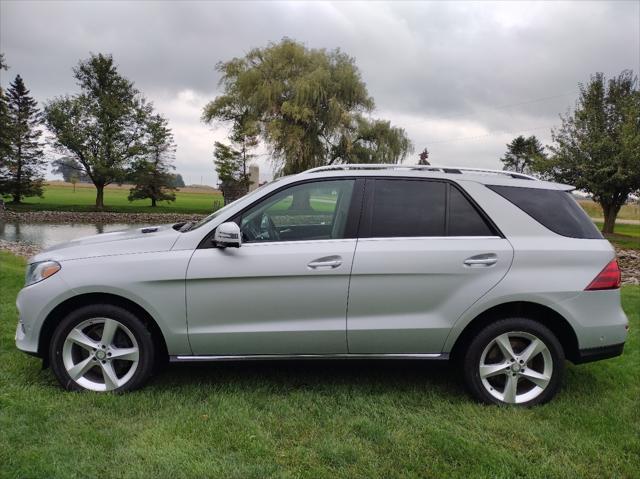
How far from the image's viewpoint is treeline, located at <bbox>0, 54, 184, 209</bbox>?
35312 millimetres

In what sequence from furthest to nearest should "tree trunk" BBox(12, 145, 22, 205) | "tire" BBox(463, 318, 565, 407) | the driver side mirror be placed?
"tree trunk" BBox(12, 145, 22, 205) → "tire" BBox(463, 318, 565, 407) → the driver side mirror

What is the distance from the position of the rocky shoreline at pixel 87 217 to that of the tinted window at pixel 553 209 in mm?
27899

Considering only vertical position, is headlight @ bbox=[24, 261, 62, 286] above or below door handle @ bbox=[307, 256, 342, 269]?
below

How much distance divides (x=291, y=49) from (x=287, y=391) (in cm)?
3661

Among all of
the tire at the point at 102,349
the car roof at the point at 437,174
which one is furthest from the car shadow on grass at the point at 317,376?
the car roof at the point at 437,174

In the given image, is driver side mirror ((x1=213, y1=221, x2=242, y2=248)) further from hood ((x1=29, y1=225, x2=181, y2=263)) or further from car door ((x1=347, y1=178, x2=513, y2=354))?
car door ((x1=347, y1=178, x2=513, y2=354))

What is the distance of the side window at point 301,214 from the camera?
142 inches

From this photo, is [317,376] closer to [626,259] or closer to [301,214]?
[301,214]

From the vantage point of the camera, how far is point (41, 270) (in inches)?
139

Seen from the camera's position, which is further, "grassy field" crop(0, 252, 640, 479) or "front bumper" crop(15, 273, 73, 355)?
"front bumper" crop(15, 273, 73, 355)

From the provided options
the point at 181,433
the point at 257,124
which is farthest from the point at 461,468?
the point at 257,124

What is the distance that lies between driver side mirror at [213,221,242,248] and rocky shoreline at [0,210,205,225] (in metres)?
27.6

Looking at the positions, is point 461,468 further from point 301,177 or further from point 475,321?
point 301,177

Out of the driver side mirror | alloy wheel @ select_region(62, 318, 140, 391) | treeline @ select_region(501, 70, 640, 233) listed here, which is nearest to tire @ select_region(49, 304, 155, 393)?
alloy wheel @ select_region(62, 318, 140, 391)
